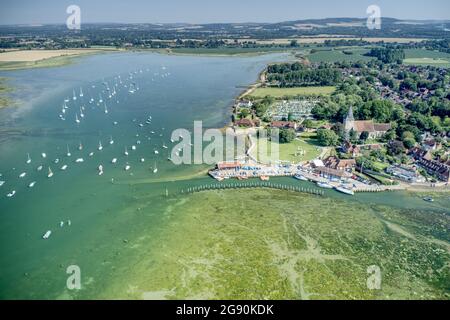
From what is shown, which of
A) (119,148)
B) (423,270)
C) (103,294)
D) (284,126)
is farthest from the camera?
(284,126)

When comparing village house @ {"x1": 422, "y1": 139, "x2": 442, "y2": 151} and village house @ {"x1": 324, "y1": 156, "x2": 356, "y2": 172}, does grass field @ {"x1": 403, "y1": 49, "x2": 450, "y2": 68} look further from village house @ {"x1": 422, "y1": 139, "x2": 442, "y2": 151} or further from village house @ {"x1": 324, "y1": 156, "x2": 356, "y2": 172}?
village house @ {"x1": 324, "y1": 156, "x2": 356, "y2": 172}

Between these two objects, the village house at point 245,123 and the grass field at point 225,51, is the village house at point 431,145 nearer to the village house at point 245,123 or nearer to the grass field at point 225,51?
the village house at point 245,123

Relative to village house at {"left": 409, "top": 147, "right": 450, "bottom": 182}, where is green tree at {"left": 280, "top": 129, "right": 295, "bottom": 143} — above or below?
above

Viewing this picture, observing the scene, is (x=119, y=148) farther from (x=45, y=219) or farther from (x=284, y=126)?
(x=284, y=126)

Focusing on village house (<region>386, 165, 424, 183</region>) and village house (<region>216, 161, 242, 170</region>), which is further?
village house (<region>216, 161, 242, 170</region>)

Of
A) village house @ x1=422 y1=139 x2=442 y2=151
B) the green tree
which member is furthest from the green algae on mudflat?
village house @ x1=422 y1=139 x2=442 y2=151

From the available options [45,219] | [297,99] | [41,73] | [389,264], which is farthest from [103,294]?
[41,73]

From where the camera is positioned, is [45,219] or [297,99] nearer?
[45,219]
